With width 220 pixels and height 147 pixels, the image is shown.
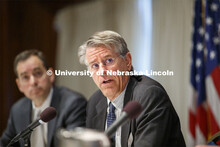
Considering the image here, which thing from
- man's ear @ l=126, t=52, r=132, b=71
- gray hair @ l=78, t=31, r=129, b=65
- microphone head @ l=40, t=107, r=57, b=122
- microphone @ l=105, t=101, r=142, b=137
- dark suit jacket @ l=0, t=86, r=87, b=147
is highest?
gray hair @ l=78, t=31, r=129, b=65

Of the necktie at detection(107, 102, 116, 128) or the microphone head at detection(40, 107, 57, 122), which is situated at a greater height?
the microphone head at detection(40, 107, 57, 122)

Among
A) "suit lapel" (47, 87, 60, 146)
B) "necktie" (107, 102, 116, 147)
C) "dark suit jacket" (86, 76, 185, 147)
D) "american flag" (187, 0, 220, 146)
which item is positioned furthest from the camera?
"american flag" (187, 0, 220, 146)

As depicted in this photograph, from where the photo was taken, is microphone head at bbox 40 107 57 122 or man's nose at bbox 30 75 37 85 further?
man's nose at bbox 30 75 37 85

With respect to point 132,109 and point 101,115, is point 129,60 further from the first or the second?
point 132,109

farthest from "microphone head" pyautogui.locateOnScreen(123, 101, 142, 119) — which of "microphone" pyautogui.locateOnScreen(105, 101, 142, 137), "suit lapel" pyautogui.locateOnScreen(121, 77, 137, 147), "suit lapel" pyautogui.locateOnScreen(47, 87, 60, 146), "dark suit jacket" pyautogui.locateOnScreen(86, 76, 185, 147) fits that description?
"suit lapel" pyautogui.locateOnScreen(47, 87, 60, 146)

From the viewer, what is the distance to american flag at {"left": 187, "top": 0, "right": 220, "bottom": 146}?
257cm

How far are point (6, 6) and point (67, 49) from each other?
98cm

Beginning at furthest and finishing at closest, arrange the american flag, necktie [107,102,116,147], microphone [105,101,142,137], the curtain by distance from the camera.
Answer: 1. the american flag
2. the curtain
3. necktie [107,102,116,147]
4. microphone [105,101,142,137]

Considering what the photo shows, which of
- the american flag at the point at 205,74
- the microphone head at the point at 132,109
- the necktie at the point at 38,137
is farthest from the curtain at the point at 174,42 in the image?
the necktie at the point at 38,137

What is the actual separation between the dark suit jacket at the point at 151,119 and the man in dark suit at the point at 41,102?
623 millimetres

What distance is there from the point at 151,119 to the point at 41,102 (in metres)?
1.08

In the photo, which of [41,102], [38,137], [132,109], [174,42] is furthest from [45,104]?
[132,109]

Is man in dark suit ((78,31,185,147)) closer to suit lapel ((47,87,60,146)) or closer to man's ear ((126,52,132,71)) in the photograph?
man's ear ((126,52,132,71))

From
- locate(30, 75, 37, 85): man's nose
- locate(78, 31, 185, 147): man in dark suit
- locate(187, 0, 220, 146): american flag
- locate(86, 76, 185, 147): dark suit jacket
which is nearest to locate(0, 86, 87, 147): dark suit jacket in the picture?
locate(30, 75, 37, 85): man's nose
